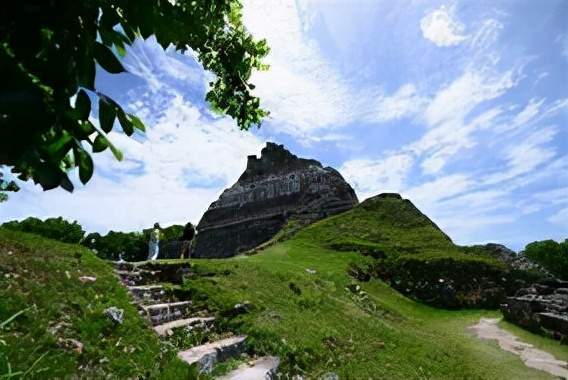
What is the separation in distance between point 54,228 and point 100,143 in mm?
69277

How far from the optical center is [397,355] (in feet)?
38.6

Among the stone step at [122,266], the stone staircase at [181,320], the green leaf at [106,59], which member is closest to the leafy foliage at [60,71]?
the green leaf at [106,59]

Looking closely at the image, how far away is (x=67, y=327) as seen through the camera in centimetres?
780

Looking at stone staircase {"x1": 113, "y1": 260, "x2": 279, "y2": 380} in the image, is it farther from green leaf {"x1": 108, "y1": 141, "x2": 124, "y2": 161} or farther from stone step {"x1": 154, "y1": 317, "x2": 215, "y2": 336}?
green leaf {"x1": 108, "y1": 141, "x2": 124, "y2": 161}

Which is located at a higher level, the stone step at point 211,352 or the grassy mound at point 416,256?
the grassy mound at point 416,256

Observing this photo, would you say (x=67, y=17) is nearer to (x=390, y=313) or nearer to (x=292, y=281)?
(x=292, y=281)

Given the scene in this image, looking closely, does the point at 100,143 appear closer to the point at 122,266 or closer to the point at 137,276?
the point at 137,276

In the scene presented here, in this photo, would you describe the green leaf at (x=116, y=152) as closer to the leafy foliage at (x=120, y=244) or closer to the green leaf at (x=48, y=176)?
the green leaf at (x=48, y=176)

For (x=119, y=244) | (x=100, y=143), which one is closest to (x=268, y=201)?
(x=119, y=244)

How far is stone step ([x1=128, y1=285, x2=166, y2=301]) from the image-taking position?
37.8 ft

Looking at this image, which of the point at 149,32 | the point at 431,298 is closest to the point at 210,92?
the point at 149,32

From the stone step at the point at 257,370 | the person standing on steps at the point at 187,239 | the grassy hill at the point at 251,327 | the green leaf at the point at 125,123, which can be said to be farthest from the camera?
the person standing on steps at the point at 187,239

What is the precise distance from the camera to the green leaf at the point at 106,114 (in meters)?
2.00

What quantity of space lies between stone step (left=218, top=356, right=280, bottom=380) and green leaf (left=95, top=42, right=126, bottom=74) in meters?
7.16
